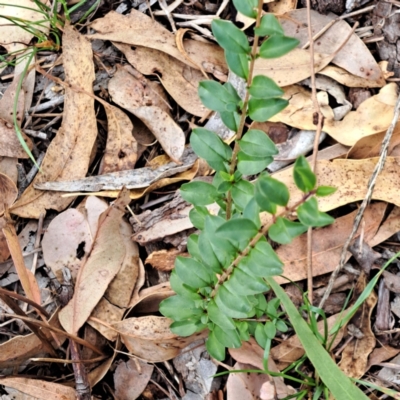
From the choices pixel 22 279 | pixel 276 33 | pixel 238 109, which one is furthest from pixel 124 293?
pixel 276 33

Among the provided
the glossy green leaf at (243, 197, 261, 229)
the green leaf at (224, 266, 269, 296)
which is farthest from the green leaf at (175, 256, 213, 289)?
the glossy green leaf at (243, 197, 261, 229)

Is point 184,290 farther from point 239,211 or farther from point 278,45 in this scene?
point 278,45

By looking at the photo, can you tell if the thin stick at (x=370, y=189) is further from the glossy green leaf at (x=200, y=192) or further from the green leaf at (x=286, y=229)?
the green leaf at (x=286, y=229)

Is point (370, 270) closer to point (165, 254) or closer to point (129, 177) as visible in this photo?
point (165, 254)

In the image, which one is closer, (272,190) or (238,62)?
(272,190)

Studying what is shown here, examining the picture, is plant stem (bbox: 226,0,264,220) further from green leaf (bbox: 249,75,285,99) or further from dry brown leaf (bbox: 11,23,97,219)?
dry brown leaf (bbox: 11,23,97,219)

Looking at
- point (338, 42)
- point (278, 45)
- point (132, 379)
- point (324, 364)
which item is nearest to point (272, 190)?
point (278, 45)

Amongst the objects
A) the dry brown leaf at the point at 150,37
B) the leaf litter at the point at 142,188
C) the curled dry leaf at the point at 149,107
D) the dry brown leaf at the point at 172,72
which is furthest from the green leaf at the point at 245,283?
the dry brown leaf at the point at 150,37
